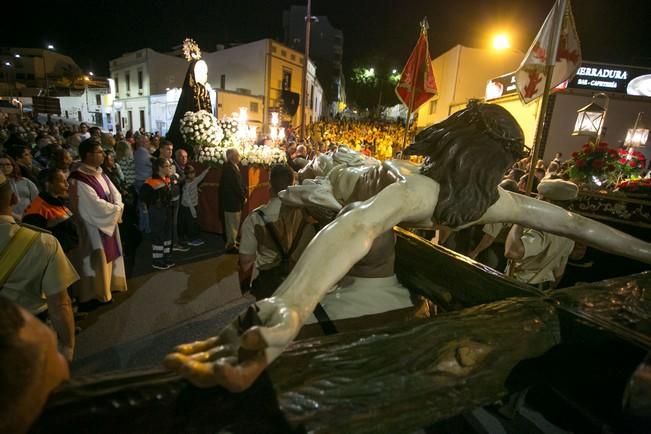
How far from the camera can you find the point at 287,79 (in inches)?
1074

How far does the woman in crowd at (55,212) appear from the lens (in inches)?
123

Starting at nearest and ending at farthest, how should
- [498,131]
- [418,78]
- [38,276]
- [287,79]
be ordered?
[498,131] < [38,276] < [418,78] < [287,79]

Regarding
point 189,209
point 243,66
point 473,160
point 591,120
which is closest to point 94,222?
point 189,209

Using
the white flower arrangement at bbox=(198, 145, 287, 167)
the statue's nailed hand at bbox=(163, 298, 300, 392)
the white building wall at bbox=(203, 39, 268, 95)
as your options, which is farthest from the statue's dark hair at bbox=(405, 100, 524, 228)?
the white building wall at bbox=(203, 39, 268, 95)

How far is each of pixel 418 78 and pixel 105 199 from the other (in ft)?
23.1

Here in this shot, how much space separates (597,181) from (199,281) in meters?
7.55

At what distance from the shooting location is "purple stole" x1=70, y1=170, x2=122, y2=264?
3.63 m

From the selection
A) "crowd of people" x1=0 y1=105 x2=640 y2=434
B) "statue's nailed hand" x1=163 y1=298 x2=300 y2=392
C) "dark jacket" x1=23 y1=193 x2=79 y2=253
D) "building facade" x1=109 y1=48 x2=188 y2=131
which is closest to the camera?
"statue's nailed hand" x1=163 y1=298 x2=300 y2=392

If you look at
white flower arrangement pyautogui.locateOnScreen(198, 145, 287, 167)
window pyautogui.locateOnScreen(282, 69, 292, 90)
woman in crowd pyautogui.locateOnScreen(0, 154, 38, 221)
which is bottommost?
woman in crowd pyautogui.locateOnScreen(0, 154, 38, 221)

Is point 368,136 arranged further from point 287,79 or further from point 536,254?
point 536,254

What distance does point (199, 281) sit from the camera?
4.94 meters

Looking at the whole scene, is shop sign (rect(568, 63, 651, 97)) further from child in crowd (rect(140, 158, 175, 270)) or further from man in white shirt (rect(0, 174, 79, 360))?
man in white shirt (rect(0, 174, 79, 360))

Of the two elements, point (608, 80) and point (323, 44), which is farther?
point (323, 44)

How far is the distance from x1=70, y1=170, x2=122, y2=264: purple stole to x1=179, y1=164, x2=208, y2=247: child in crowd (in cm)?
226
